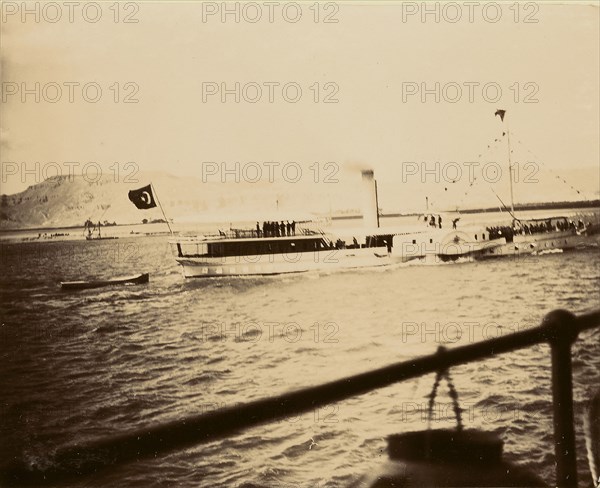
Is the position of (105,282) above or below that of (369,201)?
below

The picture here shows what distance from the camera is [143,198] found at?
7.64 ft

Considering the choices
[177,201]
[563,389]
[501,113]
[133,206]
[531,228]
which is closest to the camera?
[563,389]

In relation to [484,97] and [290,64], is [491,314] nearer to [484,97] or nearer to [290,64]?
[484,97]

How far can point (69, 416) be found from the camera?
2.35 m

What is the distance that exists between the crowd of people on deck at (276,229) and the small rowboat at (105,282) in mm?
792

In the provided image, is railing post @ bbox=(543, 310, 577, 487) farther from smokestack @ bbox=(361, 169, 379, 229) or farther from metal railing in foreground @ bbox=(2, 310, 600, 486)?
smokestack @ bbox=(361, 169, 379, 229)

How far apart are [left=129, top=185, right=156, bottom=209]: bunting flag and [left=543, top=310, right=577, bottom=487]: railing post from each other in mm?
1837

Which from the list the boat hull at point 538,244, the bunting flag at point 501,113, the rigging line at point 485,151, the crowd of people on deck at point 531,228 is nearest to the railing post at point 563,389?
the rigging line at point 485,151

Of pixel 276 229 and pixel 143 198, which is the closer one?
pixel 143 198

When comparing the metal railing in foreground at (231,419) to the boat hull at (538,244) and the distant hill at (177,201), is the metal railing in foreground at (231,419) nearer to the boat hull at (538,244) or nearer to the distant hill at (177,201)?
the distant hill at (177,201)

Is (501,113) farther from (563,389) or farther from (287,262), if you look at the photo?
(563,389)

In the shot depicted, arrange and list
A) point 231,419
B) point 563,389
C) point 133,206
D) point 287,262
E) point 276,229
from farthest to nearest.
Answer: point 287,262 < point 276,229 < point 133,206 < point 563,389 < point 231,419

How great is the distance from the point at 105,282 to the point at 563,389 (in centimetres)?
214

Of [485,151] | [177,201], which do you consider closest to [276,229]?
[177,201]
